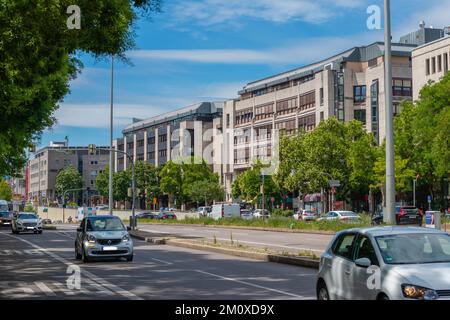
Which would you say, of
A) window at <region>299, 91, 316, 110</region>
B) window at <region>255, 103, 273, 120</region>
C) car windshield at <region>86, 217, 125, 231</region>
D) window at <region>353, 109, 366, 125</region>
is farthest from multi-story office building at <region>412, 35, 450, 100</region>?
car windshield at <region>86, 217, 125, 231</region>

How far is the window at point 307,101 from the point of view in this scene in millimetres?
100000

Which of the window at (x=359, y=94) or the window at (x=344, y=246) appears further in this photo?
the window at (x=359, y=94)

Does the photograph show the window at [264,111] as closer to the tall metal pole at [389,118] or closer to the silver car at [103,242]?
the silver car at [103,242]

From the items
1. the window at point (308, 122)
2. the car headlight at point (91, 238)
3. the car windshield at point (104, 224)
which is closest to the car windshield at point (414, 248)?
the car headlight at point (91, 238)

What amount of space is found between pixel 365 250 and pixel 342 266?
1.70 feet

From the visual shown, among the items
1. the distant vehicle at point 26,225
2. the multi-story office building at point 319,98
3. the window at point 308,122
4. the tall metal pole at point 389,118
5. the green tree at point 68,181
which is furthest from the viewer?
the green tree at point 68,181

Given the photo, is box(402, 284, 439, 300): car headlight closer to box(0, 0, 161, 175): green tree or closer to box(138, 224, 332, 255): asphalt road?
box(0, 0, 161, 175): green tree

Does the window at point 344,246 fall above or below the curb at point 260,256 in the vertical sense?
above

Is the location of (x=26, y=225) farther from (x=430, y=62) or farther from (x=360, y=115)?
(x=360, y=115)

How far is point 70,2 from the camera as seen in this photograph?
1446 cm

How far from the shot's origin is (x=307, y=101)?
101875mm

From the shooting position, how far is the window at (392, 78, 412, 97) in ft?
301

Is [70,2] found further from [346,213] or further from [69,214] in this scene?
[69,214]

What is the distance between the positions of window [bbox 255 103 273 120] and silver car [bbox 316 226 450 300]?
101 meters
